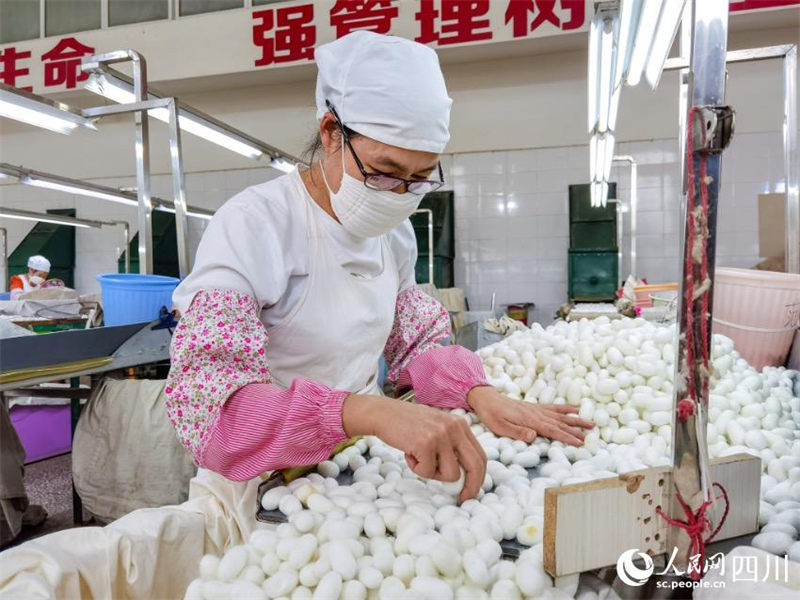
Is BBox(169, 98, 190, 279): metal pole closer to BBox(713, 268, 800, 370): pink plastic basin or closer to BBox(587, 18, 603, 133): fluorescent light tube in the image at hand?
BBox(587, 18, 603, 133): fluorescent light tube

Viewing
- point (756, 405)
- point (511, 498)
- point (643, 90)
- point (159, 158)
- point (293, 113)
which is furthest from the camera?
point (159, 158)

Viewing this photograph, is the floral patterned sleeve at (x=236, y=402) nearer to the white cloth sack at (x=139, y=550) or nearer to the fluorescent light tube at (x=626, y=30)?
the white cloth sack at (x=139, y=550)

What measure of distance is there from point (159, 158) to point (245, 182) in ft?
4.35

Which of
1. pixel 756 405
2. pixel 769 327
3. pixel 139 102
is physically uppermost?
pixel 139 102

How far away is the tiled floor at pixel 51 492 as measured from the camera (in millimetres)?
2535

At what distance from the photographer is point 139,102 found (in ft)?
9.80

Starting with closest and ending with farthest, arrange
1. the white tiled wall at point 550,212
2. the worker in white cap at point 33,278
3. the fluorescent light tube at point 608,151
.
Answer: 1. the fluorescent light tube at point 608,151
2. the white tiled wall at point 550,212
3. the worker in white cap at point 33,278

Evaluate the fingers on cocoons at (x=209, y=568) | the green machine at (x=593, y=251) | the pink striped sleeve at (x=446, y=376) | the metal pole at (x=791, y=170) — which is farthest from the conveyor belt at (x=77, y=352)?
the green machine at (x=593, y=251)

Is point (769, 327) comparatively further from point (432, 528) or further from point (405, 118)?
point (432, 528)

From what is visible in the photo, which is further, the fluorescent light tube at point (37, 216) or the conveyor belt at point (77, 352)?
the fluorescent light tube at point (37, 216)

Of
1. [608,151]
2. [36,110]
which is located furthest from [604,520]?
[36,110]

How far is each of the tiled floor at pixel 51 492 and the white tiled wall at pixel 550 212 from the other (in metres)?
3.06

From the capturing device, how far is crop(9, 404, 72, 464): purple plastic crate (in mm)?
3432

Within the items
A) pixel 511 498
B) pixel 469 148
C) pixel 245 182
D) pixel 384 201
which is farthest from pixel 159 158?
pixel 511 498
